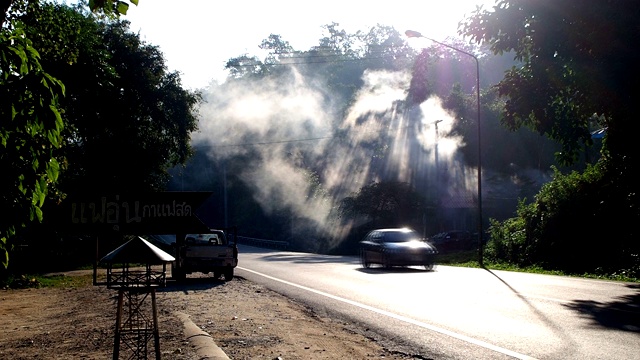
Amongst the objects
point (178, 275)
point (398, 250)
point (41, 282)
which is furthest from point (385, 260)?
point (41, 282)

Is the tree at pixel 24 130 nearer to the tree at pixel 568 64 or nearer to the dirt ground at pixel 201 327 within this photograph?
the dirt ground at pixel 201 327

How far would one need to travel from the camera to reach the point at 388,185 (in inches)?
2008

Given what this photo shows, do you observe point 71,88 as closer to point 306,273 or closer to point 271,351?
point 306,273

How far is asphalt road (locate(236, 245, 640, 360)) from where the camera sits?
9086 mm

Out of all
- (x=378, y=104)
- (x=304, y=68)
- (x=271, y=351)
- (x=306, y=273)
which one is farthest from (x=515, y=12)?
(x=304, y=68)

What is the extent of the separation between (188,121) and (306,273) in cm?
1535

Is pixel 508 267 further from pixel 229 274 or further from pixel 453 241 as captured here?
pixel 453 241

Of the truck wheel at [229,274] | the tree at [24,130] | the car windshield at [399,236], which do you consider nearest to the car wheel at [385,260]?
the car windshield at [399,236]

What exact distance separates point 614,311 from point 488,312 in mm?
1988

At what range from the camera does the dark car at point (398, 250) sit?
24.4 m

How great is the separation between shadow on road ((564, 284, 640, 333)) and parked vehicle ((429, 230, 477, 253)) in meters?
31.9

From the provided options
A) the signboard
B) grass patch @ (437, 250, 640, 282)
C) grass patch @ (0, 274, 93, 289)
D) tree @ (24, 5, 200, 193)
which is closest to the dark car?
grass patch @ (437, 250, 640, 282)

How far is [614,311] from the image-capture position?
12.1 meters

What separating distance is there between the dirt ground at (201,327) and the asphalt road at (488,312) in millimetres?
642
